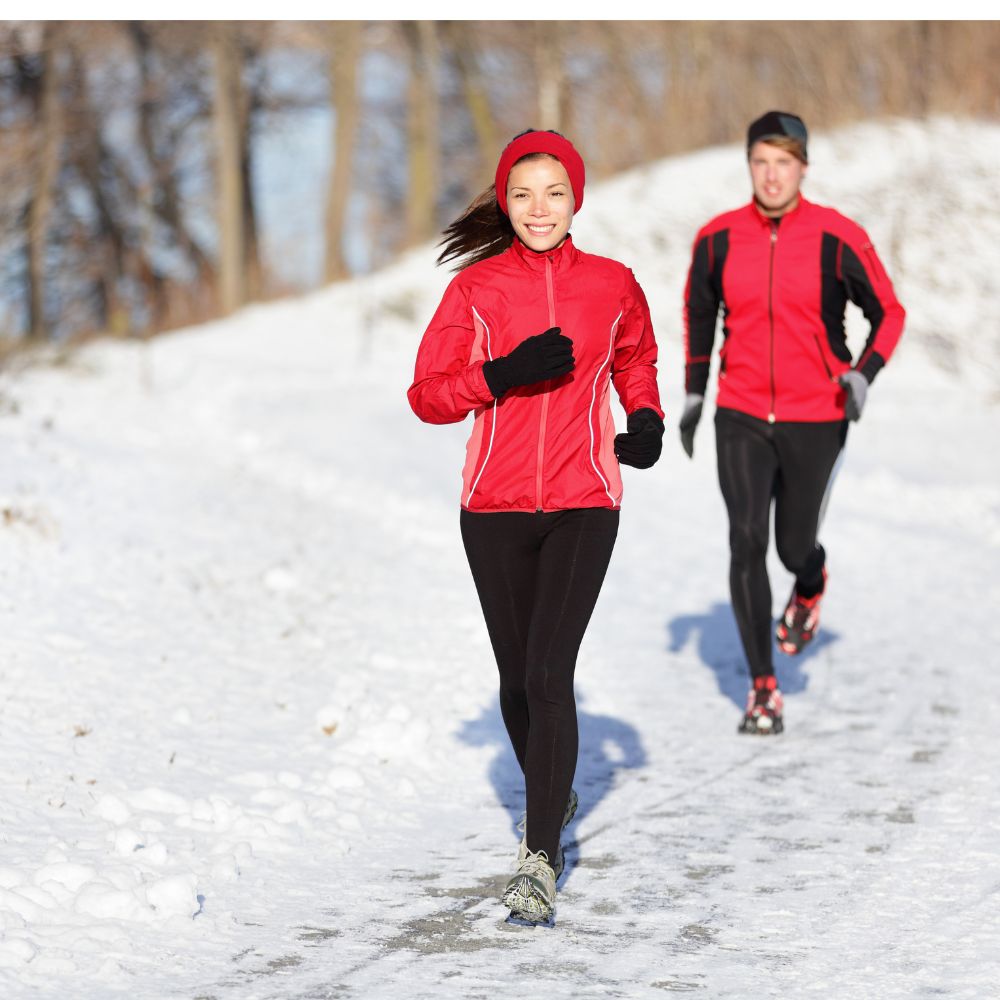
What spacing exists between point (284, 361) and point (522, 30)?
12.1 meters

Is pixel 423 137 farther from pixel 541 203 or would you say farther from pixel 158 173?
pixel 541 203

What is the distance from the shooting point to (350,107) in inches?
1212

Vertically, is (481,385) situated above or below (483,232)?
below

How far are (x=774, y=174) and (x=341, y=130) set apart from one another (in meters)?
25.2

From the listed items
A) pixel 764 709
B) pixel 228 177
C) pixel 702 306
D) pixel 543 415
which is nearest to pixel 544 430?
pixel 543 415

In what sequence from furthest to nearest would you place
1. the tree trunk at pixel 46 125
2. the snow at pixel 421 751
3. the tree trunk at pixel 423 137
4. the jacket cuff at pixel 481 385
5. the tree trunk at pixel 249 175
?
the tree trunk at pixel 249 175 → the tree trunk at pixel 423 137 → the tree trunk at pixel 46 125 → the jacket cuff at pixel 481 385 → the snow at pixel 421 751

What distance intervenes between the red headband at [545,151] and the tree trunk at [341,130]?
87.7 ft

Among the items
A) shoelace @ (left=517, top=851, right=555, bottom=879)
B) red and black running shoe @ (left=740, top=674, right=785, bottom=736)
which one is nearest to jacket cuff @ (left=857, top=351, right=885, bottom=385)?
red and black running shoe @ (left=740, top=674, right=785, bottom=736)

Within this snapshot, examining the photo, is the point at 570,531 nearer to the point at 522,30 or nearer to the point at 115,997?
the point at 115,997

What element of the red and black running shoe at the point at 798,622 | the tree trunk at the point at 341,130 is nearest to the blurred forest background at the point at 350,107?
the tree trunk at the point at 341,130

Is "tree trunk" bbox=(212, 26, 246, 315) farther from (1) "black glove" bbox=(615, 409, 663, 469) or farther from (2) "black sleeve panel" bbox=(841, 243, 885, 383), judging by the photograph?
(1) "black glove" bbox=(615, 409, 663, 469)

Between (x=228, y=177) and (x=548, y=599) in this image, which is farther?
(x=228, y=177)

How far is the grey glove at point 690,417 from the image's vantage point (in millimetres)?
6828

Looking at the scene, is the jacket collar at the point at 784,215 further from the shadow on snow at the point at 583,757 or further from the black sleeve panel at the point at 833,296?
the shadow on snow at the point at 583,757
